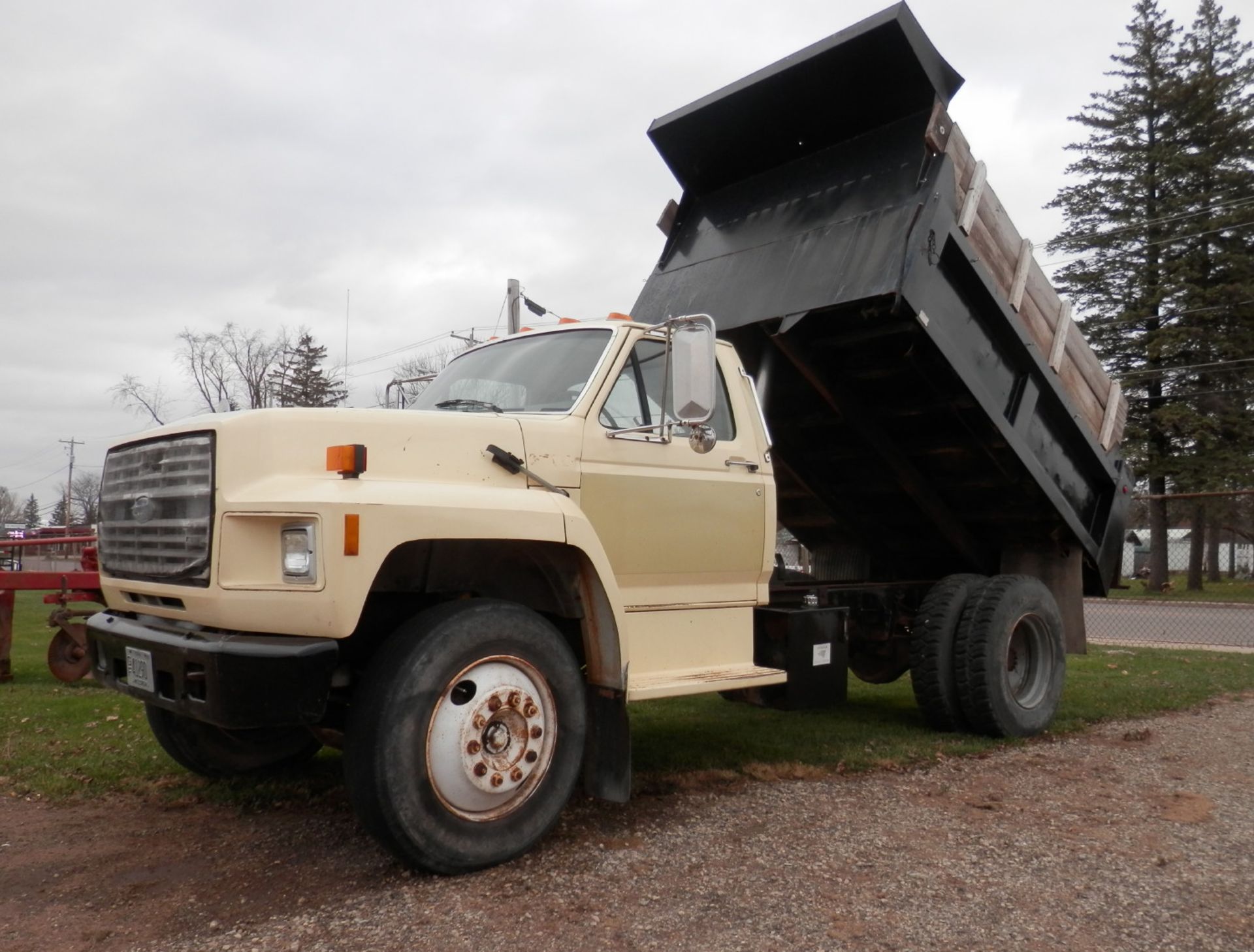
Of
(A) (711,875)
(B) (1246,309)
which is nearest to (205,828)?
(A) (711,875)

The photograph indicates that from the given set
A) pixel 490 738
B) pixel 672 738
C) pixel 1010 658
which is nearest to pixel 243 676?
pixel 490 738

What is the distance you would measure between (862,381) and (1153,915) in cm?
335

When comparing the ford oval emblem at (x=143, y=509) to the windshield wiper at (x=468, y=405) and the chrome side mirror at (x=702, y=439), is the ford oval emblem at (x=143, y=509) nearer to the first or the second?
the windshield wiper at (x=468, y=405)

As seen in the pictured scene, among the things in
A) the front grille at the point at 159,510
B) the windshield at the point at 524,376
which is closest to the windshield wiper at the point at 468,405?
the windshield at the point at 524,376

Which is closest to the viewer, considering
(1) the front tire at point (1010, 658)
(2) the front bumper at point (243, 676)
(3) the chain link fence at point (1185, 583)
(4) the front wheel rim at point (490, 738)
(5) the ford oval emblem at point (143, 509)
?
(2) the front bumper at point (243, 676)

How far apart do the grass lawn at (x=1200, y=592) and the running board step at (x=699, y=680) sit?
60.0 ft

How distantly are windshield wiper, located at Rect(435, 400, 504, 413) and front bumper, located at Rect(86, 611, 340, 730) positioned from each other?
4.98 ft

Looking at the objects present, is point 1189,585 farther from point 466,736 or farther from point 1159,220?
point 466,736

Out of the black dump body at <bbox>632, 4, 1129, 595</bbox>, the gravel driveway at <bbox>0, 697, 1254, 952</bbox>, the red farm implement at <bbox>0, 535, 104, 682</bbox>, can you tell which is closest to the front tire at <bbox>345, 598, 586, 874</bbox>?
the gravel driveway at <bbox>0, 697, 1254, 952</bbox>

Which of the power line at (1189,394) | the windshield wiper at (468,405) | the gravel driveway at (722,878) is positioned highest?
the power line at (1189,394)

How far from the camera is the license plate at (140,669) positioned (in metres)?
3.78

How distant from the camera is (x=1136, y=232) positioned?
3030 centimetres

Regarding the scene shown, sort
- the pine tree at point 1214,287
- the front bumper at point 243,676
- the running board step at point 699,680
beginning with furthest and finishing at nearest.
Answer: the pine tree at point 1214,287 < the running board step at point 699,680 < the front bumper at point 243,676

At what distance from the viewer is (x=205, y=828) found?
4543 millimetres
